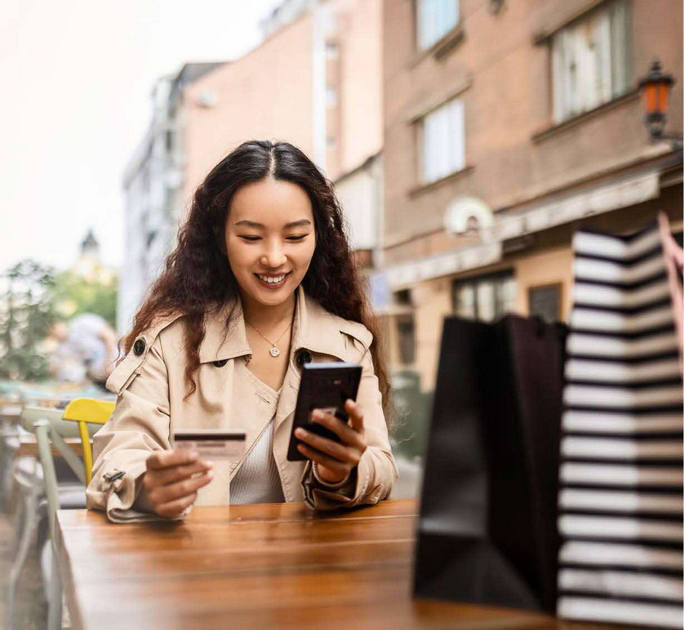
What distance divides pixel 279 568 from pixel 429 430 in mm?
259

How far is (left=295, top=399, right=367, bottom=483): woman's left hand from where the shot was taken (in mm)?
1124

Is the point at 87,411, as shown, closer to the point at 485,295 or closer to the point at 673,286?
the point at 673,286

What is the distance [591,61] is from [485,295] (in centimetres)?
254

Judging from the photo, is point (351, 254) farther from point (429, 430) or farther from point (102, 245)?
point (102, 245)

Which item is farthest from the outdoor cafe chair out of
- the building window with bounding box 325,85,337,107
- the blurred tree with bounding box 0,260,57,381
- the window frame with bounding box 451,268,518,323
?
the building window with bounding box 325,85,337,107

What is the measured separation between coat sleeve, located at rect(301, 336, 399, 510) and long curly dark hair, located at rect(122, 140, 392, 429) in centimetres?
15

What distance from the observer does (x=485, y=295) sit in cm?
835

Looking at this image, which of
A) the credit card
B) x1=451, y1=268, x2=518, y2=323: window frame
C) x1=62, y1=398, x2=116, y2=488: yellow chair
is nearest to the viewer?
the credit card

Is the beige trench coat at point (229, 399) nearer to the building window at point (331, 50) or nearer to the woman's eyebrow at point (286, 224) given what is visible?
the woman's eyebrow at point (286, 224)

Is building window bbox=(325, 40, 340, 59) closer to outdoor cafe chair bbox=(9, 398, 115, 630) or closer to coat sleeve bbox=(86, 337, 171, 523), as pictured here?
outdoor cafe chair bbox=(9, 398, 115, 630)

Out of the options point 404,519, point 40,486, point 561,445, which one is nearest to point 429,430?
point 561,445

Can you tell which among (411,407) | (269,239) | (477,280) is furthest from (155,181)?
(269,239)

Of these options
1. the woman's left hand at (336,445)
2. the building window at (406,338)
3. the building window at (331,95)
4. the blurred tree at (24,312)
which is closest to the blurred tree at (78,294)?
the blurred tree at (24,312)

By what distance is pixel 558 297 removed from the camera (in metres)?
7.11
